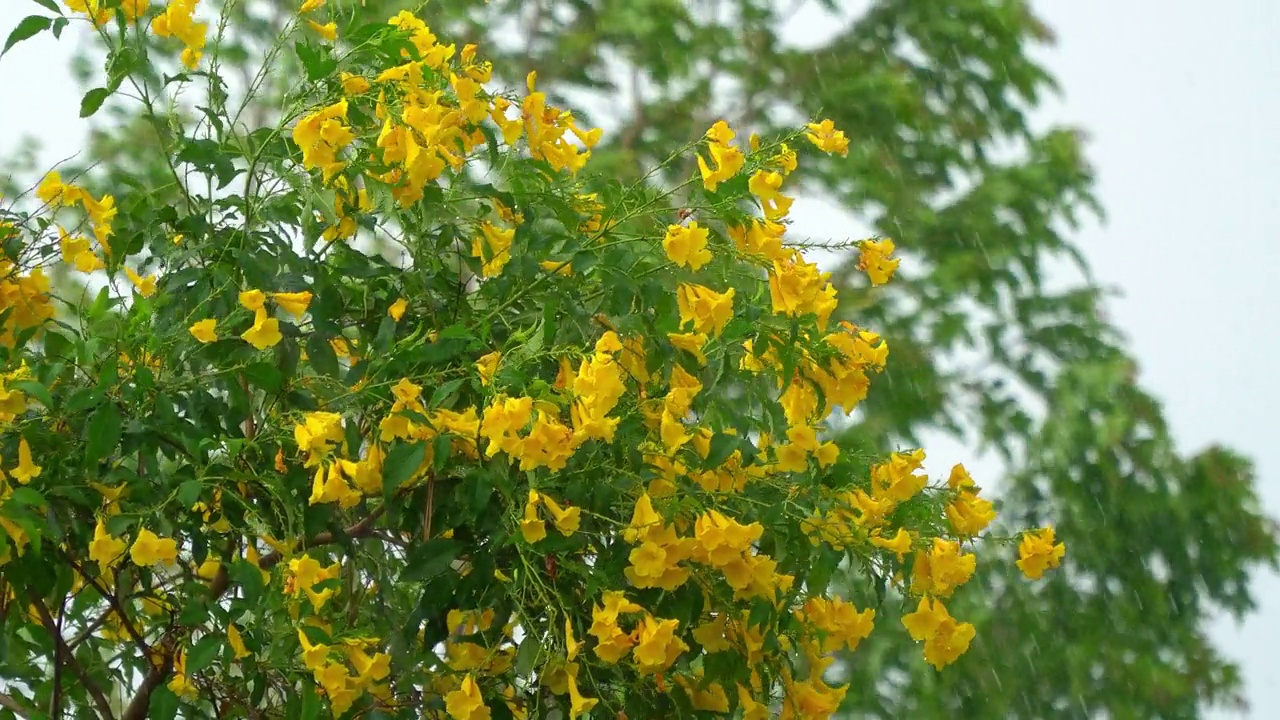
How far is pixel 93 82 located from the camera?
404 centimetres

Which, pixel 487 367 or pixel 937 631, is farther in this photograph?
pixel 937 631

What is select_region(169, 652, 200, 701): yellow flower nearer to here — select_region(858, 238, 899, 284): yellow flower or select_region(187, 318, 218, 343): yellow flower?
select_region(187, 318, 218, 343): yellow flower

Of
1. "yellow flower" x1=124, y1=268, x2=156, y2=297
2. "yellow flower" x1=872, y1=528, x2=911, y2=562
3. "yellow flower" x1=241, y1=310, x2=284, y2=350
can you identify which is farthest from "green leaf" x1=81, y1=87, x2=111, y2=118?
"yellow flower" x1=872, y1=528, x2=911, y2=562

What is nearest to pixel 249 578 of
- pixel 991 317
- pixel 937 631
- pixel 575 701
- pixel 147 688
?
pixel 575 701

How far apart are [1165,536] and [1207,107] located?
149 cm

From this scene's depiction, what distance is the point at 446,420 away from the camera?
1.22m

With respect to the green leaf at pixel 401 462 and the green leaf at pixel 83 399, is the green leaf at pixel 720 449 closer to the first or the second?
the green leaf at pixel 401 462

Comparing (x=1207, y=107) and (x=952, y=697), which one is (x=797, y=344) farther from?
(x=1207, y=107)

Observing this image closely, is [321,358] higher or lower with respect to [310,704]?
higher

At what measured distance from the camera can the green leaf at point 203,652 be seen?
1.23 meters

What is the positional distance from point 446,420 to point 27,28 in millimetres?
488

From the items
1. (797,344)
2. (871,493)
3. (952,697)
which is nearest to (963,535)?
(871,493)

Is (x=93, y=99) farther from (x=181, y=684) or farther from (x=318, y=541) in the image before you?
(x=181, y=684)

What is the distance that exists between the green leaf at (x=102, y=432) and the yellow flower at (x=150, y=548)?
0.08 metres
